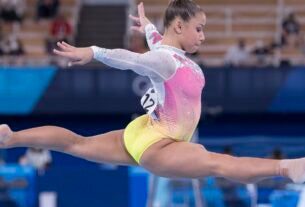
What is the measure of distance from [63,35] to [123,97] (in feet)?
5.96

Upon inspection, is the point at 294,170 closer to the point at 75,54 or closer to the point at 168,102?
the point at 168,102

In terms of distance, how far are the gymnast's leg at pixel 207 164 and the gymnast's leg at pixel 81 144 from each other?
29 centimetres

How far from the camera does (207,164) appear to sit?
5305 mm

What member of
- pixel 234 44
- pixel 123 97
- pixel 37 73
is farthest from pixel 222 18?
pixel 37 73

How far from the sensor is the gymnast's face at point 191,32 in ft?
18.4

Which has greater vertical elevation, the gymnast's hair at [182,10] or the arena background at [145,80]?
the gymnast's hair at [182,10]

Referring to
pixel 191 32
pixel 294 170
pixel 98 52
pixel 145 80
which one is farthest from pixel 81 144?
pixel 145 80

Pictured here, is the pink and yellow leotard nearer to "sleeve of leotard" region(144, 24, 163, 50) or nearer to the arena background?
"sleeve of leotard" region(144, 24, 163, 50)

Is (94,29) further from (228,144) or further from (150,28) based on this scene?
(150,28)

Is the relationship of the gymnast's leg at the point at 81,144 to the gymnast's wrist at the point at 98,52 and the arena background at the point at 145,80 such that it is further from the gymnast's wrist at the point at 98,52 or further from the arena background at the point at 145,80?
the arena background at the point at 145,80

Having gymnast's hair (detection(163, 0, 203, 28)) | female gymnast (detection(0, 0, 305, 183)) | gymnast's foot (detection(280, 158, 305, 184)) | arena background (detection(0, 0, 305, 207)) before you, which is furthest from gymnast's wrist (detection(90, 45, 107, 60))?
arena background (detection(0, 0, 305, 207))

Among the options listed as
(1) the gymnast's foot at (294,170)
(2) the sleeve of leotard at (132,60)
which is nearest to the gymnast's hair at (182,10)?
(2) the sleeve of leotard at (132,60)

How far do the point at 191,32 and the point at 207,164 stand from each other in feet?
2.96

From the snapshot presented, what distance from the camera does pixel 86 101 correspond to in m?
15.0
